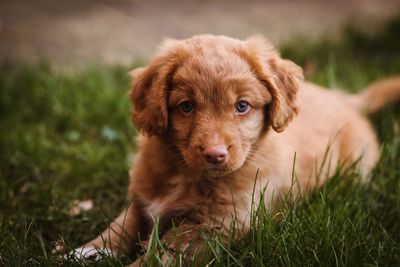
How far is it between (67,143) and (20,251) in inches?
68.6

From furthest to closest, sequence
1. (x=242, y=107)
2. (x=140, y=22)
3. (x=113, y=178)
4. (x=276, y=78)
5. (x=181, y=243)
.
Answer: (x=140, y=22)
(x=113, y=178)
(x=276, y=78)
(x=242, y=107)
(x=181, y=243)

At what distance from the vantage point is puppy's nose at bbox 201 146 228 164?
8.16 feet

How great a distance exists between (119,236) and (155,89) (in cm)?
73

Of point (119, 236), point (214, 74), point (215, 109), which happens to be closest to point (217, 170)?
point (215, 109)

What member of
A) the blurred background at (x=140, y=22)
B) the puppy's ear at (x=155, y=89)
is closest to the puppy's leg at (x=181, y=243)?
the puppy's ear at (x=155, y=89)

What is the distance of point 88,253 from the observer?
262cm

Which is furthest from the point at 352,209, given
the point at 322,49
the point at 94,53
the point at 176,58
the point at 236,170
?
the point at 94,53

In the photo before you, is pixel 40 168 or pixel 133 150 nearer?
pixel 40 168

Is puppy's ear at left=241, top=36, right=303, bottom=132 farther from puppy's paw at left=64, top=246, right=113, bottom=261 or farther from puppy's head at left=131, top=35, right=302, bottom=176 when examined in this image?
puppy's paw at left=64, top=246, right=113, bottom=261

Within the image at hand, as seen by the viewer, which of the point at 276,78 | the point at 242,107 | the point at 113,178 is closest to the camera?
the point at 242,107

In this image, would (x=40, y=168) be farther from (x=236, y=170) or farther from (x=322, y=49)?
(x=322, y=49)

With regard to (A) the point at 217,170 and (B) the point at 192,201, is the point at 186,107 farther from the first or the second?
(B) the point at 192,201

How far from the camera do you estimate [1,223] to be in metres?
2.83

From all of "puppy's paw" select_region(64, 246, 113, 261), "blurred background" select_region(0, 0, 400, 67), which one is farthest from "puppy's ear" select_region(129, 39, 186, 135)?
"blurred background" select_region(0, 0, 400, 67)
